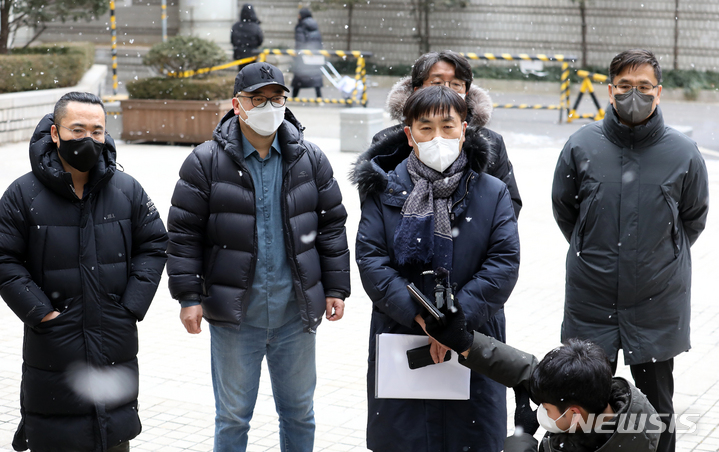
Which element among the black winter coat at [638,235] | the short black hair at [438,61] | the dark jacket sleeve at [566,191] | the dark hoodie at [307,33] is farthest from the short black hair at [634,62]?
the dark hoodie at [307,33]

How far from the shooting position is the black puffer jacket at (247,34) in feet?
69.7

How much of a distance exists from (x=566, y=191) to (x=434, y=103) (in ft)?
3.68

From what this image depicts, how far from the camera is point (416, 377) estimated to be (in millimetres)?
3443

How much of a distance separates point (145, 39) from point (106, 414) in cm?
2962

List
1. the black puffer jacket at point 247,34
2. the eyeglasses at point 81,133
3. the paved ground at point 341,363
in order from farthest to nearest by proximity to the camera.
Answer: the black puffer jacket at point 247,34 < the paved ground at point 341,363 < the eyeglasses at point 81,133

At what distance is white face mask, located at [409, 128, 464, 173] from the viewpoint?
11.4 ft

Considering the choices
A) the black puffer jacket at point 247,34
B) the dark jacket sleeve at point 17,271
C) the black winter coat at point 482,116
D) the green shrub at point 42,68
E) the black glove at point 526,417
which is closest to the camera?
the black glove at point 526,417

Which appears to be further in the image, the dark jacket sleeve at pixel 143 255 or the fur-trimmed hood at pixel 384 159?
the dark jacket sleeve at pixel 143 255

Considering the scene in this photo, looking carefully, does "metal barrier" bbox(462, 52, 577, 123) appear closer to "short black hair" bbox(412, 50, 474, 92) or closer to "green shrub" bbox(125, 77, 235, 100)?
"green shrub" bbox(125, 77, 235, 100)

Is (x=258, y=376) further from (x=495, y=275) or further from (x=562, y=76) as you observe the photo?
(x=562, y=76)

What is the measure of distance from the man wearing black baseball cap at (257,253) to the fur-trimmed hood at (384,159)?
0.30 m

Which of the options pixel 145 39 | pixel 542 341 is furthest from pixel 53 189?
pixel 145 39

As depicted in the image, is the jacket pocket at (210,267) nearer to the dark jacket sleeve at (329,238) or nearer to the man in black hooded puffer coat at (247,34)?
the dark jacket sleeve at (329,238)

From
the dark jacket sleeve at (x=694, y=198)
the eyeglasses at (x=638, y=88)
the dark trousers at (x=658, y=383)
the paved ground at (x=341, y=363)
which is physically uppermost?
the eyeglasses at (x=638, y=88)
